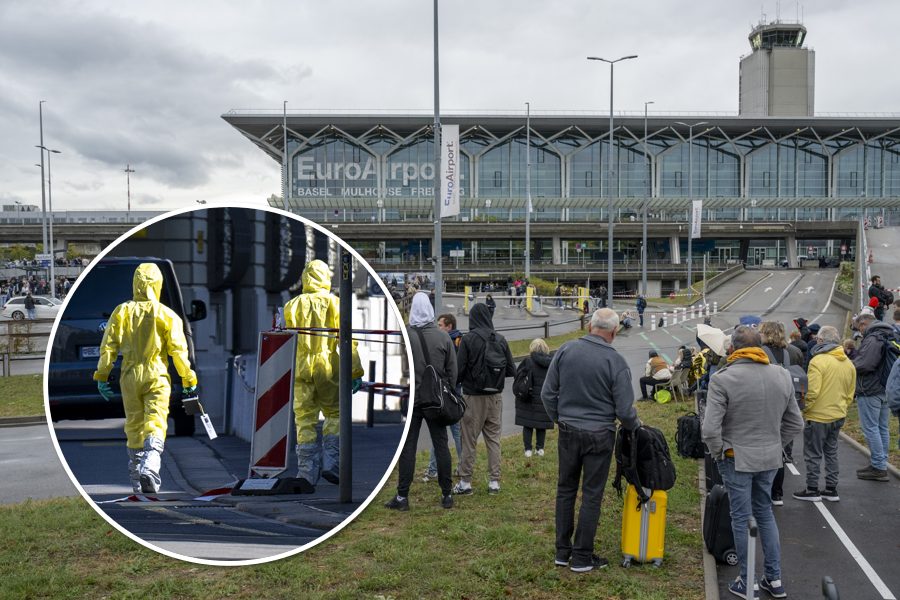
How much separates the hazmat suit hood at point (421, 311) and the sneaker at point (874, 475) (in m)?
5.90

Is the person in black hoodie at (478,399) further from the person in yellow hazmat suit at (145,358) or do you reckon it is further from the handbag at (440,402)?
the person in yellow hazmat suit at (145,358)

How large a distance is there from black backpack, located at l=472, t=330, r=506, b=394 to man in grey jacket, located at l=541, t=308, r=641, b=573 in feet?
6.54

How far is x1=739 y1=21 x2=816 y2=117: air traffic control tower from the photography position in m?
112

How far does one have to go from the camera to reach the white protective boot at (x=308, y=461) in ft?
7.64

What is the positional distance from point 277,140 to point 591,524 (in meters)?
82.5

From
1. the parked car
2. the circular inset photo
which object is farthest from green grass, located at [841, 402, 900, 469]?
the parked car

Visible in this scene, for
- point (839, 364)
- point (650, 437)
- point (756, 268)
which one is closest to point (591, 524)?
point (650, 437)

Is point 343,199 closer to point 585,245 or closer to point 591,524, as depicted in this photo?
point 585,245

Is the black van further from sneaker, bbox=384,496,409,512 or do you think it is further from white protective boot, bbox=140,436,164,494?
sneaker, bbox=384,496,409,512

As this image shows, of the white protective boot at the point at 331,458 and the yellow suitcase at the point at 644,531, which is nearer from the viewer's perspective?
the white protective boot at the point at 331,458

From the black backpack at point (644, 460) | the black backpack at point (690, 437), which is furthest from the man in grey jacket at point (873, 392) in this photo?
the black backpack at point (644, 460)

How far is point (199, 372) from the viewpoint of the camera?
86.3 inches

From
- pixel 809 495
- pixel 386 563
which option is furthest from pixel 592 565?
pixel 809 495

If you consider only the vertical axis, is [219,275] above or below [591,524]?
above
